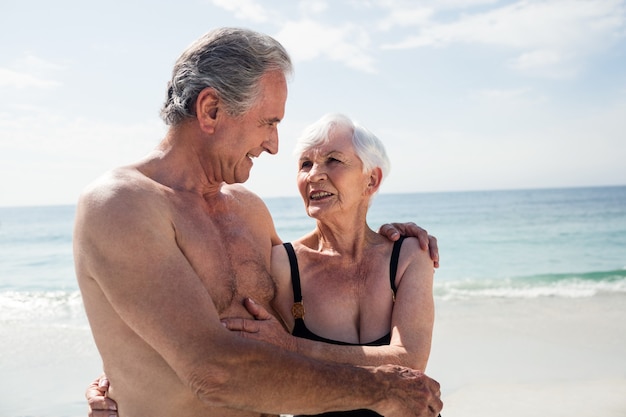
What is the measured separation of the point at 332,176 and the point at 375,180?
0.31m

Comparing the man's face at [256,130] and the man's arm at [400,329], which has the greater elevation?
the man's face at [256,130]

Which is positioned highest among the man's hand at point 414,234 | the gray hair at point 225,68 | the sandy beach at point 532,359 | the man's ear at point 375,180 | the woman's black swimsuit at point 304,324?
the gray hair at point 225,68

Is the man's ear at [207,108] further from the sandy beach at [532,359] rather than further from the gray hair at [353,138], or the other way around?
the sandy beach at [532,359]

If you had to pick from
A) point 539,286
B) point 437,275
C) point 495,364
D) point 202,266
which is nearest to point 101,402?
point 202,266

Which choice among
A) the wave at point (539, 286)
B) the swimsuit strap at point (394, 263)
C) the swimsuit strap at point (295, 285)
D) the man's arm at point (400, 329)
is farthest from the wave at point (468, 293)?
the man's arm at point (400, 329)

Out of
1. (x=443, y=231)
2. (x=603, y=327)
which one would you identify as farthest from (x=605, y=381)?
(x=443, y=231)

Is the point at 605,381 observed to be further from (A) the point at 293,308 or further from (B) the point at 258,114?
(B) the point at 258,114

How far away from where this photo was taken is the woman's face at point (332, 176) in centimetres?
316

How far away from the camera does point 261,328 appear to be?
250 cm

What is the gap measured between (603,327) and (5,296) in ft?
42.7

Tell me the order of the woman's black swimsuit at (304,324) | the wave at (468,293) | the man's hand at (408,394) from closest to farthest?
the man's hand at (408,394), the woman's black swimsuit at (304,324), the wave at (468,293)

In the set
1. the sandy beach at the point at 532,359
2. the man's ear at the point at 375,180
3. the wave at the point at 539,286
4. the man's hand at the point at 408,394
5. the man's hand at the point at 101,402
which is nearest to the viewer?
the man's hand at the point at 408,394

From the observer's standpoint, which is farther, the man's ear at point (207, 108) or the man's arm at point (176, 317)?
the man's ear at point (207, 108)

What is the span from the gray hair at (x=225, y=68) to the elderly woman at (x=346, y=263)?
73cm
